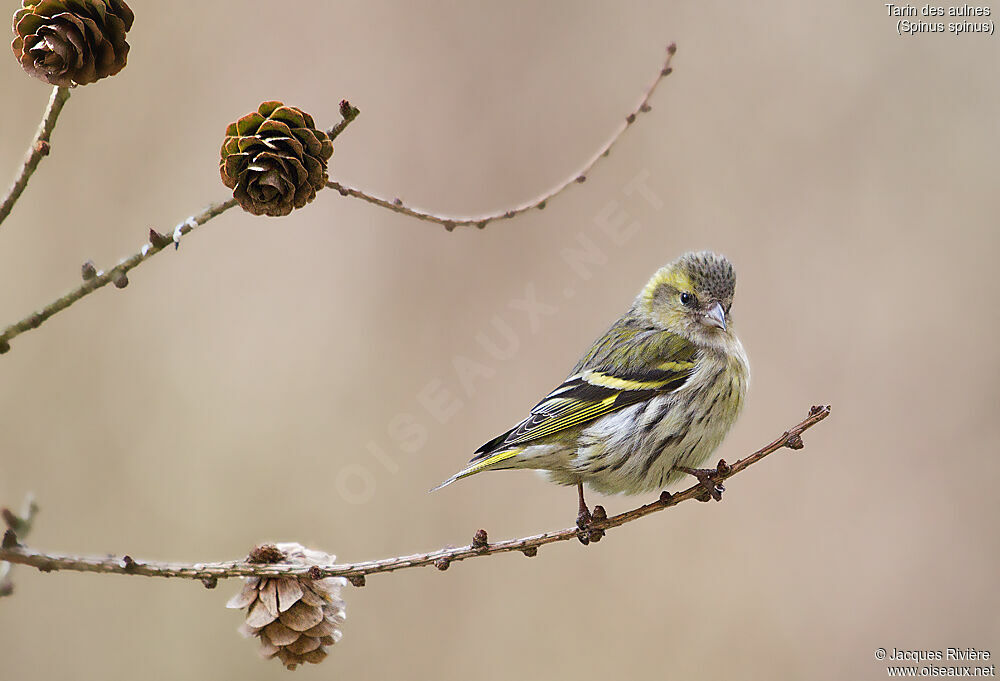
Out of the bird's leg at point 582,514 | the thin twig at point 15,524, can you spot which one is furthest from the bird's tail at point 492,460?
the thin twig at point 15,524

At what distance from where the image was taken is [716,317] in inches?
82.7

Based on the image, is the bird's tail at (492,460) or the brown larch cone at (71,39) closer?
the brown larch cone at (71,39)

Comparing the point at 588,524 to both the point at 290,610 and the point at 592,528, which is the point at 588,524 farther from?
the point at 290,610

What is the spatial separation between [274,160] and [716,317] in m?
1.34

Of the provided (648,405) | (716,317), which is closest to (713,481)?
(648,405)

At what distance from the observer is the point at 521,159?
318cm

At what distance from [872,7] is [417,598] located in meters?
2.59

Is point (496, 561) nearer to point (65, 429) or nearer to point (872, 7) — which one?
point (65, 429)

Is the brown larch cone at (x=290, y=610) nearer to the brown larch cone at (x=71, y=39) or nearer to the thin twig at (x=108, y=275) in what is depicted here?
the thin twig at (x=108, y=275)

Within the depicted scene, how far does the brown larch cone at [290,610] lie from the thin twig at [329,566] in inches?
1.3

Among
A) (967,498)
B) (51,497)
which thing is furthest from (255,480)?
(967,498)

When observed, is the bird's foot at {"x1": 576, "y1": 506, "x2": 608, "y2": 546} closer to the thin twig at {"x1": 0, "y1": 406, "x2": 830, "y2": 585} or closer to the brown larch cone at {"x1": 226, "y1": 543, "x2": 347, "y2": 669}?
the thin twig at {"x1": 0, "y1": 406, "x2": 830, "y2": 585}

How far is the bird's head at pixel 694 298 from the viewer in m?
2.11

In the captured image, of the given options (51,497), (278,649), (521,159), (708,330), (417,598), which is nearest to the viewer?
(278,649)
